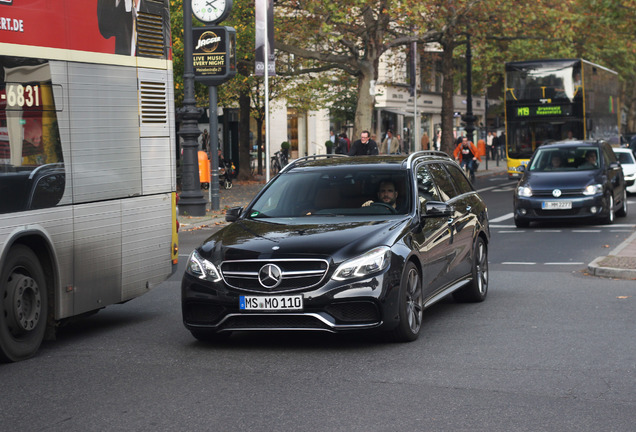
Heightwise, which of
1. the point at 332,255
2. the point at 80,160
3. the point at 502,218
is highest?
the point at 80,160

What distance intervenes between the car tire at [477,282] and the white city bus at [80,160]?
2.87 m

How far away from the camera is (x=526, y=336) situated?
8914 mm

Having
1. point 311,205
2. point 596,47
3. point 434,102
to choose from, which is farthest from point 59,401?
point 434,102

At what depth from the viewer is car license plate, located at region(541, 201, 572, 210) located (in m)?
20.4

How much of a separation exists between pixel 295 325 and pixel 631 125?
268ft

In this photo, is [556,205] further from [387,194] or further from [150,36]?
[150,36]

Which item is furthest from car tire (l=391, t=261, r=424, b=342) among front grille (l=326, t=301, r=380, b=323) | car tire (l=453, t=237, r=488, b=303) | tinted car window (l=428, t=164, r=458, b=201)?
car tire (l=453, t=237, r=488, b=303)

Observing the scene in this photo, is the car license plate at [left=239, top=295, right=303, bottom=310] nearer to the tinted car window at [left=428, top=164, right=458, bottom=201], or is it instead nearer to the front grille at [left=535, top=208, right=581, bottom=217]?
the tinted car window at [left=428, top=164, right=458, bottom=201]

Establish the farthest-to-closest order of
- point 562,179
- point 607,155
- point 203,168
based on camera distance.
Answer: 1. point 203,168
2. point 607,155
3. point 562,179

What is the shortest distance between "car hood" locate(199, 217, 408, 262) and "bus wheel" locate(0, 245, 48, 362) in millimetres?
1268

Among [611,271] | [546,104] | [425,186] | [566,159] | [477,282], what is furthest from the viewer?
[546,104]

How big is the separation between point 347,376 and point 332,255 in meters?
1.08

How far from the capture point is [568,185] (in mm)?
20672

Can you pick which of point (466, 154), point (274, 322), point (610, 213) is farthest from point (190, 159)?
point (274, 322)
